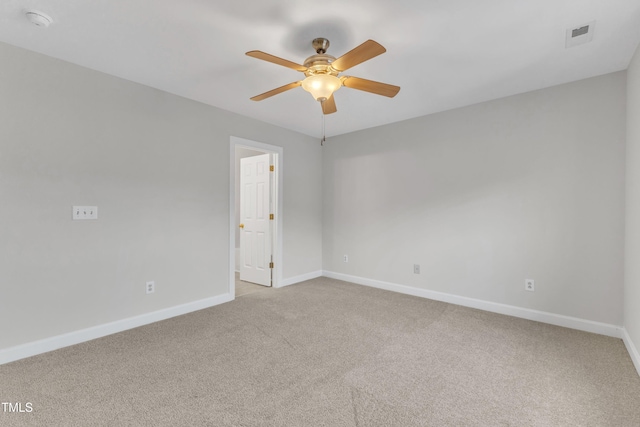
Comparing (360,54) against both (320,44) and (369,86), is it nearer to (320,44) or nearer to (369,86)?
(369,86)

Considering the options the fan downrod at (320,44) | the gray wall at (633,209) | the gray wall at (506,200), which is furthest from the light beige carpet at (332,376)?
the fan downrod at (320,44)

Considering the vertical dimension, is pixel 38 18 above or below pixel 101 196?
above

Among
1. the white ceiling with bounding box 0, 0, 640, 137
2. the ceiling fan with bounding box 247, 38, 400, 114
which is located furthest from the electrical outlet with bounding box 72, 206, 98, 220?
the ceiling fan with bounding box 247, 38, 400, 114

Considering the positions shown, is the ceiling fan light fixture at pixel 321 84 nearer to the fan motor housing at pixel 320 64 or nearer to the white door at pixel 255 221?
the fan motor housing at pixel 320 64

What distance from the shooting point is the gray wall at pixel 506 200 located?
2.72 m

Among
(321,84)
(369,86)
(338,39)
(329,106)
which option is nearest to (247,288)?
(329,106)

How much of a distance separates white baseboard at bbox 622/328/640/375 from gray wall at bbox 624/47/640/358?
0.10 ft

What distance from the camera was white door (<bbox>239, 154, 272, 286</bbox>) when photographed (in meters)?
4.43

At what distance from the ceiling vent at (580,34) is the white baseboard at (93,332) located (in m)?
4.14

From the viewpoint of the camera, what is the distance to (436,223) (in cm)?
378

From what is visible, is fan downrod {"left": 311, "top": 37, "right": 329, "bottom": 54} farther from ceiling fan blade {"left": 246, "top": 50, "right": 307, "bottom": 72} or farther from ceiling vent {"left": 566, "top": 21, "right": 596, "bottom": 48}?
ceiling vent {"left": 566, "top": 21, "right": 596, "bottom": 48}

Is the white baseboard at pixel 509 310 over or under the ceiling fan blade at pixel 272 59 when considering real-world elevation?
under

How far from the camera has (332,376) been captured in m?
2.04

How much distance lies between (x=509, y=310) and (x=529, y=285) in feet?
1.16
